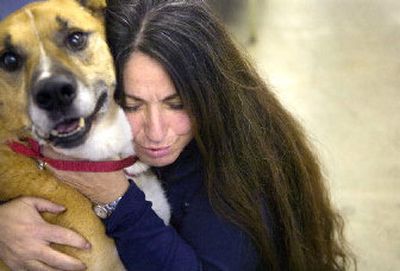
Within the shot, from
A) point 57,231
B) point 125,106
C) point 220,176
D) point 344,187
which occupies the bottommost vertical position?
point 344,187

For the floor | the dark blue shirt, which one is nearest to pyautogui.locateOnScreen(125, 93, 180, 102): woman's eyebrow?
the dark blue shirt

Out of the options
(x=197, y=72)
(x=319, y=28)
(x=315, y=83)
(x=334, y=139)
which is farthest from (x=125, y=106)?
(x=319, y=28)

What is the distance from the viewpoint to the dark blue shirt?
4.59 feet

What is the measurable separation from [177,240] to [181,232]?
3.9 inches

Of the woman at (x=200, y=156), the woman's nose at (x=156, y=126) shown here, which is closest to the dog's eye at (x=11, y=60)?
the woman at (x=200, y=156)

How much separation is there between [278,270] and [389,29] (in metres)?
2.85

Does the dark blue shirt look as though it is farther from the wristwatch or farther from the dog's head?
the dog's head

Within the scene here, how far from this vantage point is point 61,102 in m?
1.27

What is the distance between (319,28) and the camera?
4.21m

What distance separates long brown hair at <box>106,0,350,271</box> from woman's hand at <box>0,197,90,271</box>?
14.3 inches

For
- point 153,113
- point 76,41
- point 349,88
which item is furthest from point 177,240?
point 349,88

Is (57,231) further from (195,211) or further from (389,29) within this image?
(389,29)

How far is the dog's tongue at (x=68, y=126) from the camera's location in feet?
4.31

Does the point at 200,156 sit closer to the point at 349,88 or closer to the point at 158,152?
the point at 158,152
